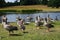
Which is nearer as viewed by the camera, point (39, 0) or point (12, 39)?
point (12, 39)

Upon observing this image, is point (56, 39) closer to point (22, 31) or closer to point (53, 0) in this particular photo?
point (22, 31)

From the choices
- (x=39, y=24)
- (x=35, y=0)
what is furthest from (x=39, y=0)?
(x=39, y=24)

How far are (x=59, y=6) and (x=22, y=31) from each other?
8700 cm

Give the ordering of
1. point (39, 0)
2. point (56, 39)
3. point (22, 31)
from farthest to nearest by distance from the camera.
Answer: point (39, 0) → point (22, 31) → point (56, 39)

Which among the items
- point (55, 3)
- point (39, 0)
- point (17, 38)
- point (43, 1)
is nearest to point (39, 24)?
point (17, 38)

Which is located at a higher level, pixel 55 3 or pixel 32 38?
pixel 32 38

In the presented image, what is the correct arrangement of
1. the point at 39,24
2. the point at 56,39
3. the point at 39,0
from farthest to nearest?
1. the point at 39,0
2. the point at 39,24
3. the point at 56,39

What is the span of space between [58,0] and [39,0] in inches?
1508

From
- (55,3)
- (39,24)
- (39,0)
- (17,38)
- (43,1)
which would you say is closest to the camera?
(17,38)

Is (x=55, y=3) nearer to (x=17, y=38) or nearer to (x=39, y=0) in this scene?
(x=39, y=0)

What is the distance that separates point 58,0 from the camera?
10881 cm

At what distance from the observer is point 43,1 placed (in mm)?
136000

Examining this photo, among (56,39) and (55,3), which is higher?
(56,39)

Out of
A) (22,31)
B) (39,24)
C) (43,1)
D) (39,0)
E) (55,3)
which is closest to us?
(22,31)
